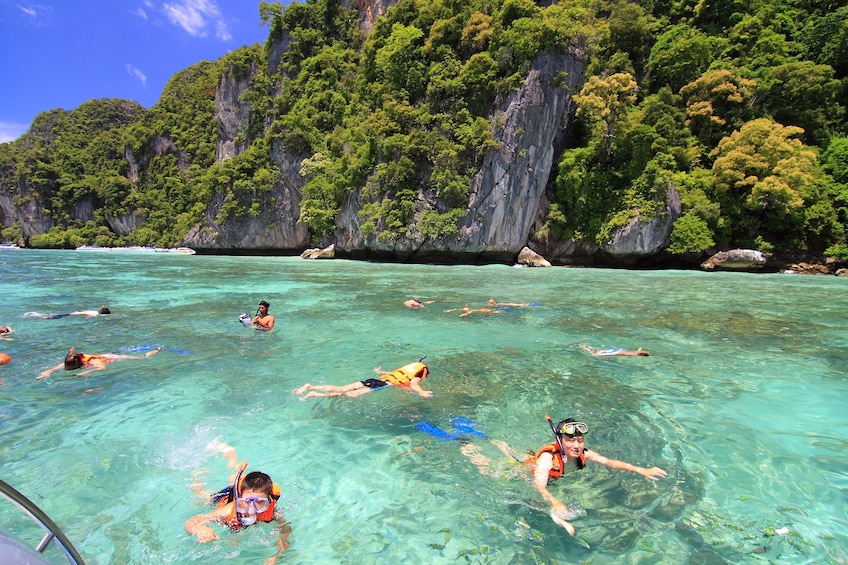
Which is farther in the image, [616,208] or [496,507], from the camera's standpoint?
[616,208]

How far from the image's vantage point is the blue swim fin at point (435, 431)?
5.14 m

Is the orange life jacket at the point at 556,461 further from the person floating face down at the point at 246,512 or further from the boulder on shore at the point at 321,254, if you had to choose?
the boulder on shore at the point at 321,254

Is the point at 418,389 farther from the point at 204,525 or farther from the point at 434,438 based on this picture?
the point at 204,525

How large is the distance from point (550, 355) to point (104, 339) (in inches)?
407

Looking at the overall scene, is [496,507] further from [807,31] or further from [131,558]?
[807,31]

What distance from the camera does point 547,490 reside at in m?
4.11

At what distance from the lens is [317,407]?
6035mm

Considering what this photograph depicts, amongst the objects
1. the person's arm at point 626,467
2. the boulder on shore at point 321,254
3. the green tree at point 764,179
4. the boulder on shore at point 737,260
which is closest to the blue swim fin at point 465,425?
the person's arm at point 626,467

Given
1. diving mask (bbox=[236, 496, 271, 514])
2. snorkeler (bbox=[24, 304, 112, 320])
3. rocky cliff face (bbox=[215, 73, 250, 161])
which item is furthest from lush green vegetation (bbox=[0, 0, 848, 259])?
diving mask (bbox=[236, 496, 271, 514])

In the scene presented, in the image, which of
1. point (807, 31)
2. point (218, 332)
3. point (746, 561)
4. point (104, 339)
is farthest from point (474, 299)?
point (807, 31)

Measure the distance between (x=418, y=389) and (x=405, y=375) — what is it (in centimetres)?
38

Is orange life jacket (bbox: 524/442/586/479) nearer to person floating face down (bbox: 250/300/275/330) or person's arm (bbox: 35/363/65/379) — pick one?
person floating face down (bbox: 250/300/275/330)

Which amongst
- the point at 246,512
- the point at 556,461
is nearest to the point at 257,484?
the point at 246,512

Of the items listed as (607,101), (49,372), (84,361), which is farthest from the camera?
(607,101)
